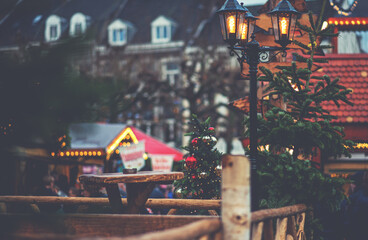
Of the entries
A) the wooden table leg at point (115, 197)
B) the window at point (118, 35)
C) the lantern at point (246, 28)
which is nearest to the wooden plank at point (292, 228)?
the wooden table leg at point (115, 197)

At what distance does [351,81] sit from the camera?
49.1 feet

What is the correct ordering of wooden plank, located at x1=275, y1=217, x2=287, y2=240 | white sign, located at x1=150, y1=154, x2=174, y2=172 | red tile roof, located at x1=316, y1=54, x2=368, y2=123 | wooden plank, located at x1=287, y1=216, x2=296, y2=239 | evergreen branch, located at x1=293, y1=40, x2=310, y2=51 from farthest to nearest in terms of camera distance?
white sign, located at x1=150, y1=154, x2=174, y2=172 < red tile roof, located at x1=316, y1=54, x2=368, y2=123 < evergreen branch, located at x1=293, y1=40, x2=310, y2=51 < wooden plank, located at x1=287, y1=216, x2=296, y2=239 < wooden plank, located at x1=275, y1=217, x2=287, y2=240

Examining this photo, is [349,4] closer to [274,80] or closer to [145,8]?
[274,80]

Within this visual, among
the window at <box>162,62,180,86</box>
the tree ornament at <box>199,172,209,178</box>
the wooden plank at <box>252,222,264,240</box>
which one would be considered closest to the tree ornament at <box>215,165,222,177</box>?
the tree ornament at <box>199,172,209,178</box>

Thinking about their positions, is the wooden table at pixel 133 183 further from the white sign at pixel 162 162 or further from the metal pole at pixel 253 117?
the white sign at pixel 162 162

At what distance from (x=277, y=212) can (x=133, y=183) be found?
2099mm

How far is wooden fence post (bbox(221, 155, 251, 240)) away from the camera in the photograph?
14.7 feet

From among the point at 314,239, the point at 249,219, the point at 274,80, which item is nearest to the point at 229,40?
the point at 274,80

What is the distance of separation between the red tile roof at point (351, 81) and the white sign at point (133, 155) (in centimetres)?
496

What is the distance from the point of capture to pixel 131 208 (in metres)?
7.39

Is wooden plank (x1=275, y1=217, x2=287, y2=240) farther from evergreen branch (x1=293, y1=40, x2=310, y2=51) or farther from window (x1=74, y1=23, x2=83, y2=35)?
window (x1=74, y1=23, x2=83, y2=35)

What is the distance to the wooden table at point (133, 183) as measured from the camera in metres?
6.61

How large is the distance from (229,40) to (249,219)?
4117mm

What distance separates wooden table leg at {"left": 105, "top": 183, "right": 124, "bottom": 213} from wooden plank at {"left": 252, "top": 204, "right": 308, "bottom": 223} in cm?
192
